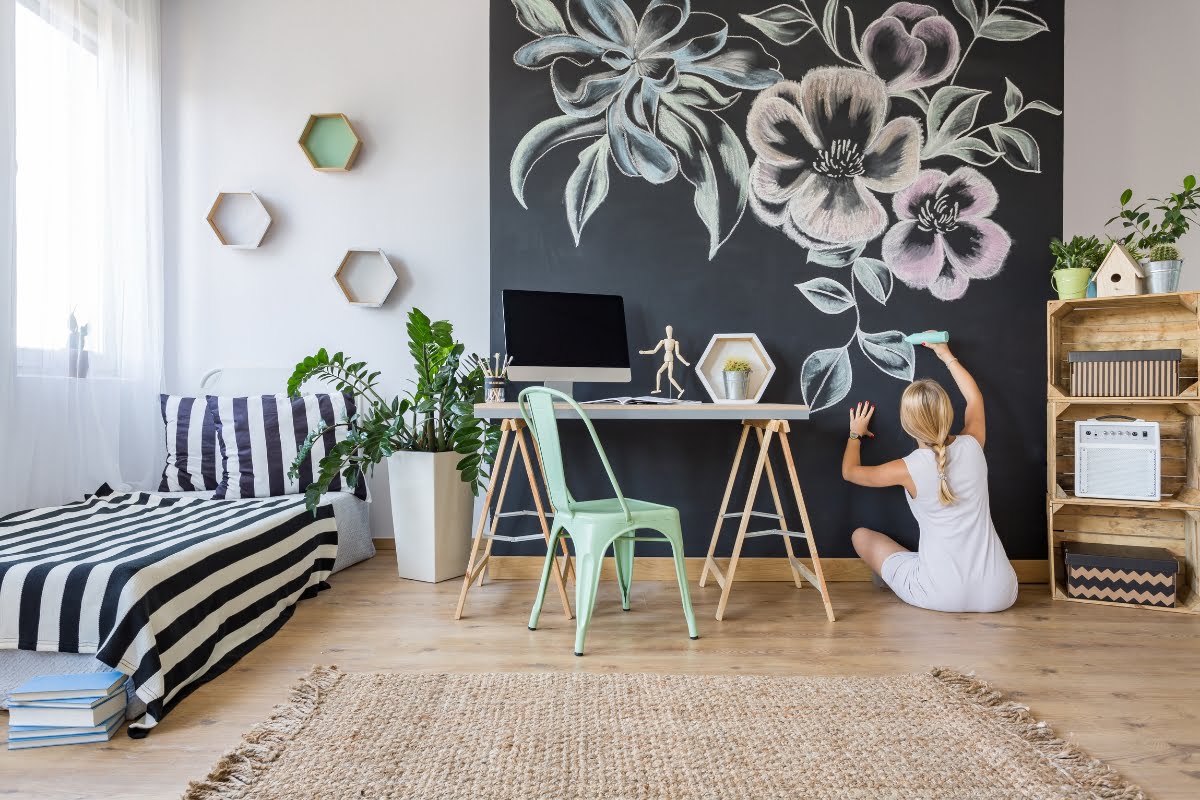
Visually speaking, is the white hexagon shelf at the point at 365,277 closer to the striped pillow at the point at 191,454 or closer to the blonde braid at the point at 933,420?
the striped pillow at the point at 191,454

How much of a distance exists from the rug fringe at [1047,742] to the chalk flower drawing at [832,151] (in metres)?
1.87

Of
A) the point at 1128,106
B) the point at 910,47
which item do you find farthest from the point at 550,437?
the point at 1128,106

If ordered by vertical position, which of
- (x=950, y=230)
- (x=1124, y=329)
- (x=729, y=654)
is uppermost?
(x=950, y=230)

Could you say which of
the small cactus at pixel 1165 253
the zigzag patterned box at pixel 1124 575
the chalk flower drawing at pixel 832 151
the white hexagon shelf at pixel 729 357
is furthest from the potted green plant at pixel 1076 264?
the white hexagon shelf at pixel 729 357

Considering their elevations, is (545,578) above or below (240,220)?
below

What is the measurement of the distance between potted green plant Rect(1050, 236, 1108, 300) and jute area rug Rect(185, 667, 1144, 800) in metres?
1.77

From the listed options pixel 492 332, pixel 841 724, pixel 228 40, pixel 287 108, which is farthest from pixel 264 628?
pixel 228 40

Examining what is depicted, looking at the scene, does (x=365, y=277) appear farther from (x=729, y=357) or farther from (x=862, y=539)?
(x=862, y=539)

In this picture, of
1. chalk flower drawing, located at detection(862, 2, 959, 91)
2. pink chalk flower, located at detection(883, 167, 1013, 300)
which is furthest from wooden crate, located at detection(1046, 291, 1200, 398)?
chalk flower drawing, located at detection(862, 2, 959, 91)

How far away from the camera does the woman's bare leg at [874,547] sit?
2.90 meters

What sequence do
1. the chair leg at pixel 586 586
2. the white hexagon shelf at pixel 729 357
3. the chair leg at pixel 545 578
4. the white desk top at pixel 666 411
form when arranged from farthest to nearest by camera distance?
the white hexagon shelf at pixel 729 357 < the white desk top at pixel 666 411 < the chair leg at pixel 545 578 < the chair leg at pixel 586 586

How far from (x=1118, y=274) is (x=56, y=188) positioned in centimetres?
414

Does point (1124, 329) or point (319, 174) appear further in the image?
point (319, 174)

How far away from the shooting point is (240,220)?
11.9 ft
